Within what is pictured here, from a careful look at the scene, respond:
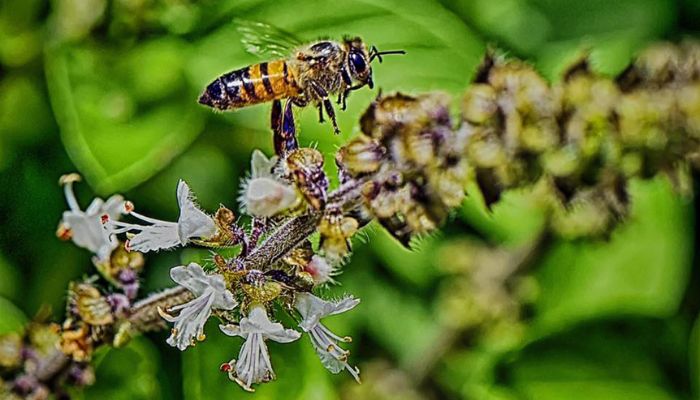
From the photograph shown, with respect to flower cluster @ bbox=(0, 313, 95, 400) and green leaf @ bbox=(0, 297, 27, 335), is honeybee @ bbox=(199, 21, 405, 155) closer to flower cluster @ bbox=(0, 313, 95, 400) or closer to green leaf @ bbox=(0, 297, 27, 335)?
flower cluster @ bbox=(0, 313, 95, 400)

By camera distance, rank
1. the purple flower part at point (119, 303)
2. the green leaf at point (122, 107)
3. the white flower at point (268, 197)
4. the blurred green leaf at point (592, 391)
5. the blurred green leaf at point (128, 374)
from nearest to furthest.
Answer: the white flower at point (268, 197) < the purple flower part at point (119, 303) < the blurred green leaf at point (128, 374) < the green leaf at point (122, 107) < the blurred green leaf at point (592, 391)

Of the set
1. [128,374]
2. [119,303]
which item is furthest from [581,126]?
[128,374]

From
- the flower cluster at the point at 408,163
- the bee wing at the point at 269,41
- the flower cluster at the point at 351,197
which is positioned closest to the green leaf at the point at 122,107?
the flower cluster at the point at 351,197

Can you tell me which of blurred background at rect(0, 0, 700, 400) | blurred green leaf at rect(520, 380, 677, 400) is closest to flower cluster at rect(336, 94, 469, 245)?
blurred background at rect(0, 0, 700, 400)

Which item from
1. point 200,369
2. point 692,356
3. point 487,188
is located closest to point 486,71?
point 487,188

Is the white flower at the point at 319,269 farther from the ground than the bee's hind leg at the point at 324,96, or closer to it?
closer to it

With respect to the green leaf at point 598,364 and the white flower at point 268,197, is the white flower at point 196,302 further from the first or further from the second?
the green leaf at point 598,364
